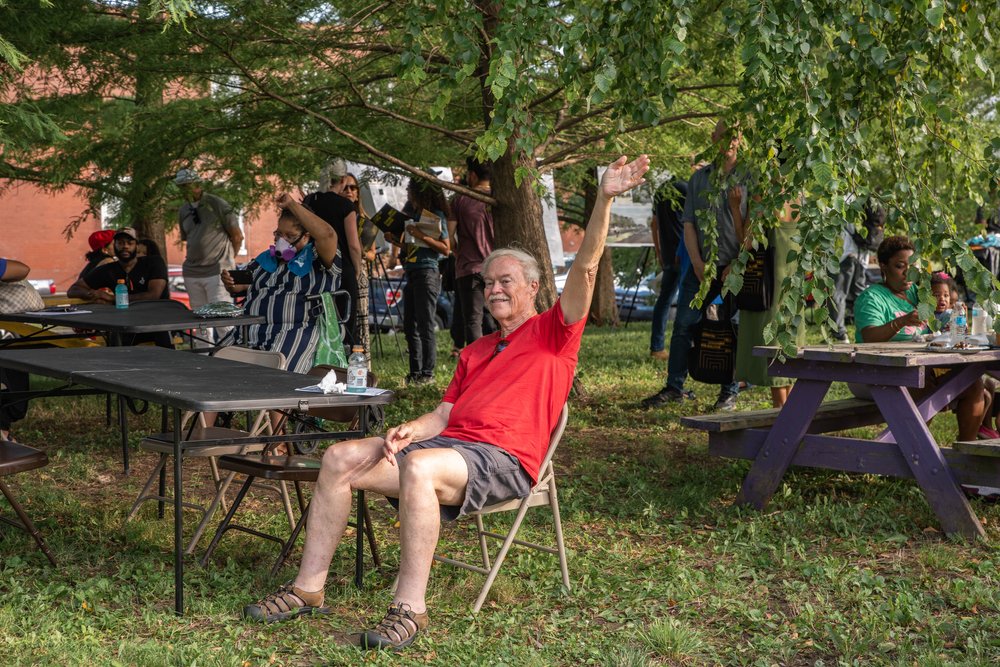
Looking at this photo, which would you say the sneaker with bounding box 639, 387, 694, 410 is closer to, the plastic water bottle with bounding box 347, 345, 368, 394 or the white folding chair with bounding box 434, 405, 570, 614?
the white folding chair with bounding box 434, 405, 570, 614

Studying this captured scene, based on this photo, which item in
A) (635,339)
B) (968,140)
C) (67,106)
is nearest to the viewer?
(968,140)

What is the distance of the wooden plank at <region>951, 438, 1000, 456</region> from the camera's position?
455cm

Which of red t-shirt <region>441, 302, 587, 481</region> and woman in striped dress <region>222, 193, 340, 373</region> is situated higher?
woman in striped dress <region>222, 193, 340, 373</region>

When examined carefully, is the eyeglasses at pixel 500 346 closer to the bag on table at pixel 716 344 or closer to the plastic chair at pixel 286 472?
the plastic chair at pixel 286 472

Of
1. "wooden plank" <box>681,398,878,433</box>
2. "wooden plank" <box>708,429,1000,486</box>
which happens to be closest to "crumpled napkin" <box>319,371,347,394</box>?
"wooden plank" <box>681,398,878,433</box>

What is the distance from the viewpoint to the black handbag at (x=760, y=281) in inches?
257

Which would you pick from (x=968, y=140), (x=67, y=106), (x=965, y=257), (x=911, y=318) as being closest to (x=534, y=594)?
(x=965, y=257)

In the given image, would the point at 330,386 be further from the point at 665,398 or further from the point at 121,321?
the point at 665,398

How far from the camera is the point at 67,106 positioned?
7113 millimetres

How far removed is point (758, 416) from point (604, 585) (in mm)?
1627

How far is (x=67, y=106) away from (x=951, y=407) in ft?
18.4

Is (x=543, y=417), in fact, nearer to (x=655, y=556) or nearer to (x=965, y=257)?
(x=655, y=556)

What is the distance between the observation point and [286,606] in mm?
3889

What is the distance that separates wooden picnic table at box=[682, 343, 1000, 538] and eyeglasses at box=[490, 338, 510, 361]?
113cm
